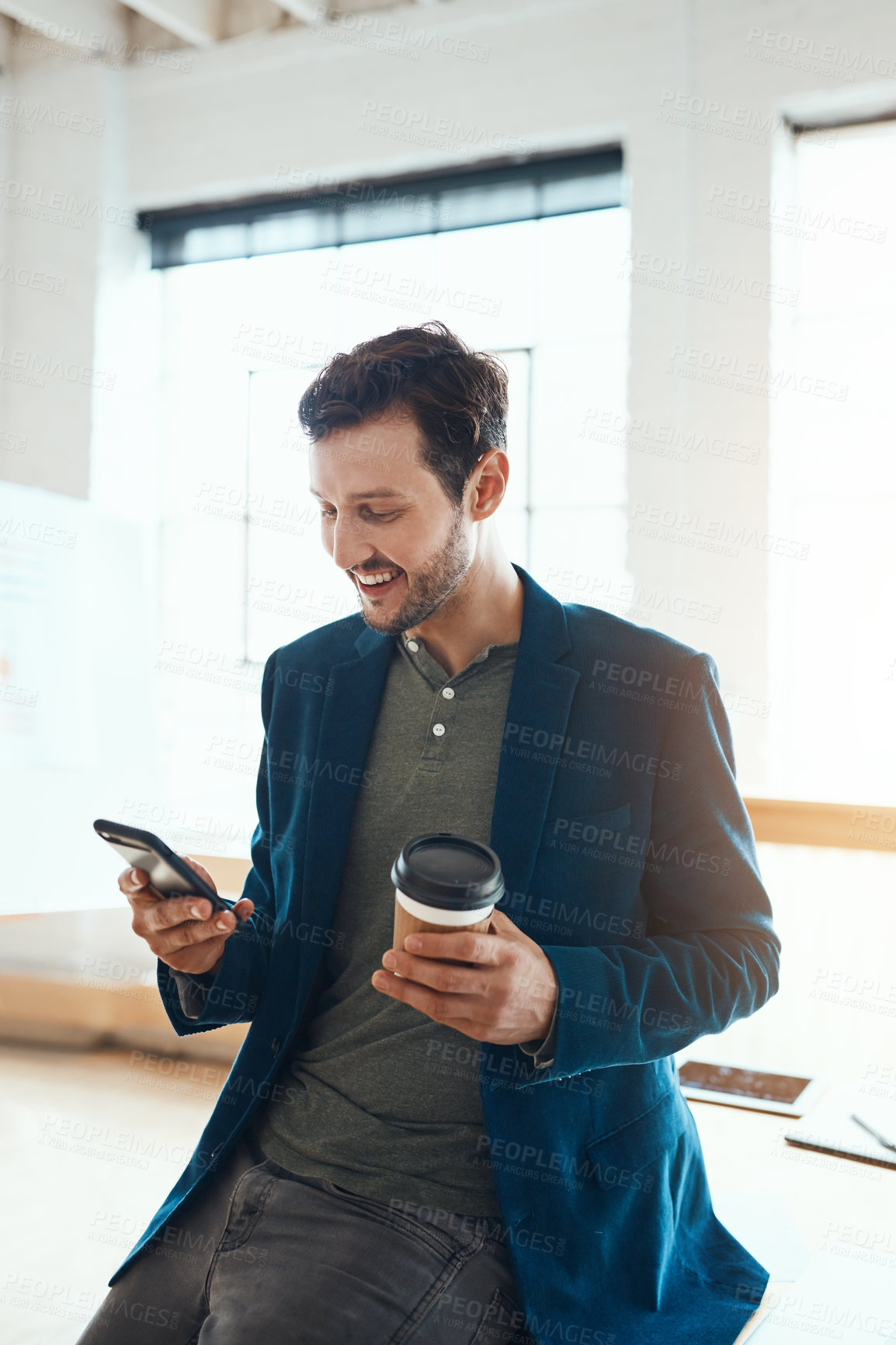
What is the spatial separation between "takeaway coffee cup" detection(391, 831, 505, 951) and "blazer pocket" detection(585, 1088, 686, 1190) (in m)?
0.43

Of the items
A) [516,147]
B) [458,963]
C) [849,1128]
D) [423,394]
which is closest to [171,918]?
[458,963]

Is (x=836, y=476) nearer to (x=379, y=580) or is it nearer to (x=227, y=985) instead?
(x=379, y=580)

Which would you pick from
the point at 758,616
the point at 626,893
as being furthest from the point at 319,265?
the point at 626,893

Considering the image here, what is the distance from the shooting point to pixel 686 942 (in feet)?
4.30

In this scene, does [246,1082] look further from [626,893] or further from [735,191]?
[735,191]

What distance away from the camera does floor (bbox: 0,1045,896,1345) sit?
1804 mm

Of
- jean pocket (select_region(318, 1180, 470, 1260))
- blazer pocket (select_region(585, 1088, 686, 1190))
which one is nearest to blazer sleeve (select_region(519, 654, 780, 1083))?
blazer pocket (select_region(585, 1088, 686, 1190))

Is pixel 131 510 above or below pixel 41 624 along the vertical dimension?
above

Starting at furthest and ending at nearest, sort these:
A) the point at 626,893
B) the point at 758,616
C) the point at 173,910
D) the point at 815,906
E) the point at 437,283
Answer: the point at 437,283 → the point at 758,616 → the point at 815,906 → the point at 626,893 → the point at 173,910

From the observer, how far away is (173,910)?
4.05 feet

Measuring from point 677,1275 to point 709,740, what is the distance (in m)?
0.65

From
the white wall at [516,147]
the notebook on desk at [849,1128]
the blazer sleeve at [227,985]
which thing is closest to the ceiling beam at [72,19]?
the white wall at [516,147]

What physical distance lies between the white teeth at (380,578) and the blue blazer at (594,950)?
119mm

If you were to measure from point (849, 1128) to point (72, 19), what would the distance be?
15.2 ft
